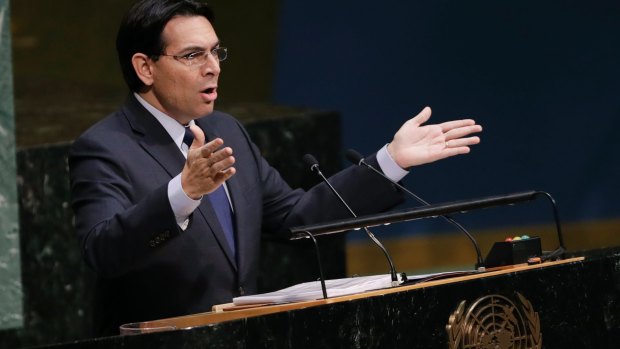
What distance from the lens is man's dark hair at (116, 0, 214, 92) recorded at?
2979mm

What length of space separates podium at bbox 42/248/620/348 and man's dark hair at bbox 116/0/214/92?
86 cm

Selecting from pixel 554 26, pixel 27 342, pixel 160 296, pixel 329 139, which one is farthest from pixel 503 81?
pixel 160 296

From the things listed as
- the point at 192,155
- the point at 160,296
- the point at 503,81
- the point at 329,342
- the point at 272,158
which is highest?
the point at 503,81

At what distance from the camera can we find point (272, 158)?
4.70 meters

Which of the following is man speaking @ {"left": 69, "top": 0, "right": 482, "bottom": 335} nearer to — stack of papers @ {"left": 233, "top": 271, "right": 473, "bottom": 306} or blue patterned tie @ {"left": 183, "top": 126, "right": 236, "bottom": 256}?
blue patterned tie @ {"left": 183, "top": 126, "right": 236, "bottom": 256}

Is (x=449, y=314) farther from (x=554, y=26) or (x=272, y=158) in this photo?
(x=554, y=26)

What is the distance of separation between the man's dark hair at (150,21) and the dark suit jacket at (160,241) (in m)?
0.14

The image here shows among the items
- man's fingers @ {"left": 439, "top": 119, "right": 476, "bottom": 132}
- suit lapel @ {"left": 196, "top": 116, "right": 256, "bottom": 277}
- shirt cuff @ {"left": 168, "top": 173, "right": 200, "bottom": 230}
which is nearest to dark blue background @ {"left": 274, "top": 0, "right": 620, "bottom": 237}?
suit lapel @ {"left": 196, "top": 116, "right": 256, "bottom": 277}

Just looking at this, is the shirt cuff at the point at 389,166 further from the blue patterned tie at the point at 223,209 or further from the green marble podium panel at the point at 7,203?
the green marble podium panel at the point at 7,203

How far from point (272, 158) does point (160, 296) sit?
73.6 inches

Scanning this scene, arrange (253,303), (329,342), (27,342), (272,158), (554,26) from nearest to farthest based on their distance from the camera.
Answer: (329,342)
(253,303)
(27,342)
(272,158)
(554,26)

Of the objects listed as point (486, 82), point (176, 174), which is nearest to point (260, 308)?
point (176, 174)

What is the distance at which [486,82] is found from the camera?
705 centimetres

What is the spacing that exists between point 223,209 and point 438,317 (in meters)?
0.84
